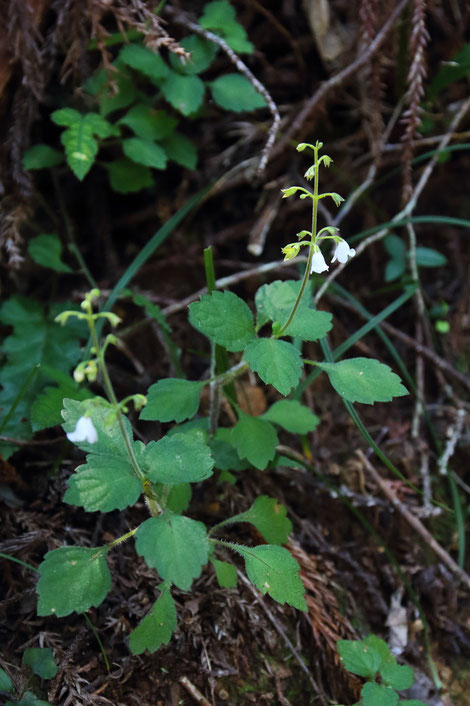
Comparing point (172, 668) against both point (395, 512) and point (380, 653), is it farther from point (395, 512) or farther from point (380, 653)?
point (395, 512)

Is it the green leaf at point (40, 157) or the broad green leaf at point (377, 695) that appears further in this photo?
the green leaf at point (40, 157)

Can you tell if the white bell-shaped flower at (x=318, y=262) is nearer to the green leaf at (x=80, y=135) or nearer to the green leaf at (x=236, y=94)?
the green leaf at (x=80, y=135)

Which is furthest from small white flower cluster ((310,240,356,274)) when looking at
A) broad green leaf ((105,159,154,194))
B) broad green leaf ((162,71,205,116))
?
broad green leaf ((105,159,154,194))

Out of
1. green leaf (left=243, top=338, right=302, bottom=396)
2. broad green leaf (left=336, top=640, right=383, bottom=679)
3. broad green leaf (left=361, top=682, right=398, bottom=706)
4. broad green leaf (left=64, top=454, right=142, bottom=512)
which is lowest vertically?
broad green leaf (left=361, top=682, right=398, bottom=706)

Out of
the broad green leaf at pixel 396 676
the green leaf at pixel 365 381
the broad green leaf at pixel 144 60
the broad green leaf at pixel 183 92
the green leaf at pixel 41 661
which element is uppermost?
the broad green leaf at pixel 144 60

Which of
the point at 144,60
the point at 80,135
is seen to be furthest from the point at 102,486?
the point at 144,60

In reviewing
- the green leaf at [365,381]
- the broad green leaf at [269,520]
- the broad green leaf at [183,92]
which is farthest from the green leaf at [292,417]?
the broad green leaf at [183,92]

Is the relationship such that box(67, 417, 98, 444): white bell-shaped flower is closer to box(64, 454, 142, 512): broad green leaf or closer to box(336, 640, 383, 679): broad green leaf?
box(64, 454, 142, 512): broad green leaf
